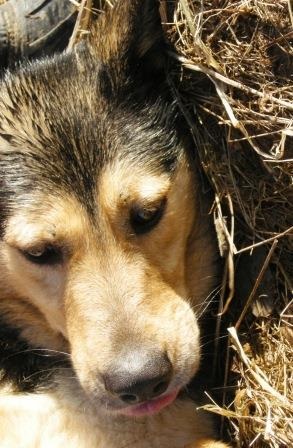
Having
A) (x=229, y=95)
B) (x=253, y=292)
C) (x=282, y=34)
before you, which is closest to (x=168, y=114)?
(x=229, y=95)

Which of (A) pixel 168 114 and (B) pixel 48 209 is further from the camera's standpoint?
(A) pixel 168 114

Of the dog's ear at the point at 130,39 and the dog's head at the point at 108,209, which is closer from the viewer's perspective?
the dog's head at the point at 108,209

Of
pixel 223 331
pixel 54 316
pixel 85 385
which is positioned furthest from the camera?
pixel 223 331

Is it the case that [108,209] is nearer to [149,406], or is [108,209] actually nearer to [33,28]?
[149,406]

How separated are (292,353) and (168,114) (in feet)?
4.02

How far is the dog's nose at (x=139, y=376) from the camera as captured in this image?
2.81 metres

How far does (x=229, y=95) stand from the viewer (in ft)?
10.5

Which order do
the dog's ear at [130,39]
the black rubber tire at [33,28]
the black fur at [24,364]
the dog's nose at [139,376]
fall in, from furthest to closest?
1. the black fur at [24,364]
2. the black rubber tire at [33,28]
3. the dog's ear at [130,39]
4. the dog's nose at [139,376]

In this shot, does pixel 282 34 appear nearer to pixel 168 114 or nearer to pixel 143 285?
pixel 168 114

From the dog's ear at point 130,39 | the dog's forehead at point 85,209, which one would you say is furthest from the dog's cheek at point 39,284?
the dog's ear at point 130,39

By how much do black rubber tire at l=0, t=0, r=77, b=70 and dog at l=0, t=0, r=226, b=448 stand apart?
0.47 ft

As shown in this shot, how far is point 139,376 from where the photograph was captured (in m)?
2.81

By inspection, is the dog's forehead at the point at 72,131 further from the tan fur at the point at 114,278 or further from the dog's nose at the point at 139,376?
the dog's nose at the point at 139,376

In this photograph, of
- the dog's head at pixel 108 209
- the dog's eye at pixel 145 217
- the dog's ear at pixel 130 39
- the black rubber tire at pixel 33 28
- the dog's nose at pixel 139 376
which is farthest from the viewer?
the black rubber tire at pixel 33 28
